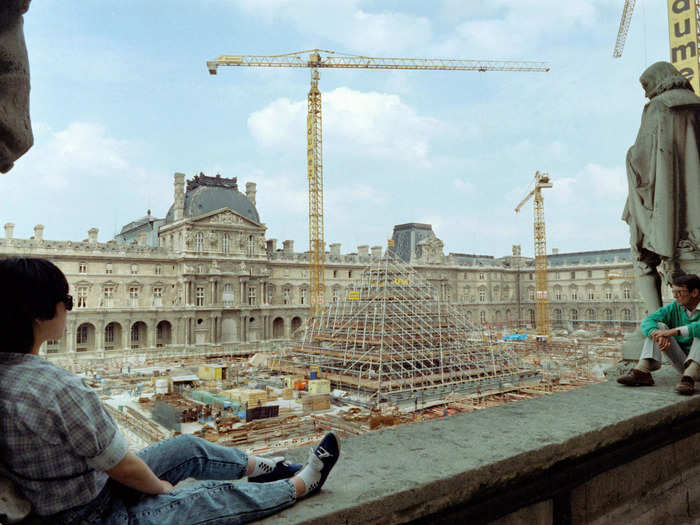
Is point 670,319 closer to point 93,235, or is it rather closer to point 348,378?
point 348,378

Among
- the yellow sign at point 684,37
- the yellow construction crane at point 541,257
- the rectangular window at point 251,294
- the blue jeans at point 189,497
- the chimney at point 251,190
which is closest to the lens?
the blue jeans at point 189,497

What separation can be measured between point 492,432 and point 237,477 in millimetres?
1447

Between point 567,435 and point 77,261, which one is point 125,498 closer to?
point 567,435

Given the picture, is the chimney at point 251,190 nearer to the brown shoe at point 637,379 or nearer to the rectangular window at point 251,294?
the rectangular window at point 251,294

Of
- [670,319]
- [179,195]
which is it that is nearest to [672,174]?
[670,319]

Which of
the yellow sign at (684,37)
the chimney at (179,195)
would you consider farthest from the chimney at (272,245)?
the yellow sign at (684,37)

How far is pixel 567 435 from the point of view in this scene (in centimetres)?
276

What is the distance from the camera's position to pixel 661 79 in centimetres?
488

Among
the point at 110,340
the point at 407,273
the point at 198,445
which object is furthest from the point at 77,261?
the point at 198,445

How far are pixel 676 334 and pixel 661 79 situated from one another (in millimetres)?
2461

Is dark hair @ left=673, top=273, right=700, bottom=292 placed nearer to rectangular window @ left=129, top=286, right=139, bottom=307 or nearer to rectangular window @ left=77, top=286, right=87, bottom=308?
rectangular window @ left=77, top=286, right=87, bottom=308

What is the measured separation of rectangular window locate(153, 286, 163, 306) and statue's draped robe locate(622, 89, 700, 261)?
134 ft

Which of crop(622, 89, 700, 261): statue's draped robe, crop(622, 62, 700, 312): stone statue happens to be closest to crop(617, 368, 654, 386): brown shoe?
crop(622, 62, 700, 312): stone statue

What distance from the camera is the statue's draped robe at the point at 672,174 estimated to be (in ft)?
15.0
